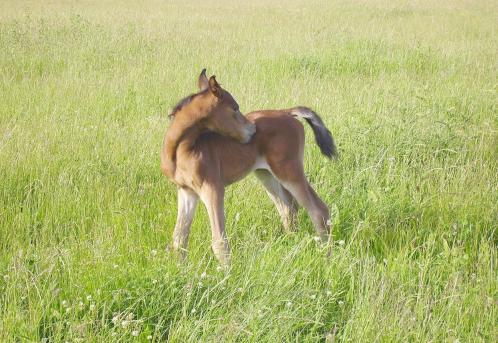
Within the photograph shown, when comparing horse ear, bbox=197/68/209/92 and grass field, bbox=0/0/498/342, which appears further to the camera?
horse ear, bbox=197/68/209/92

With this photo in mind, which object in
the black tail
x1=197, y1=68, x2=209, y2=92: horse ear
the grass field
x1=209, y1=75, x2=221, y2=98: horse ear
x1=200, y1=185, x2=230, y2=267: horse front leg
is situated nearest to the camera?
the grass field

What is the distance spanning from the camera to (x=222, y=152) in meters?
3.76

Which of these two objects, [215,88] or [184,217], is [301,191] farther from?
[215,88]

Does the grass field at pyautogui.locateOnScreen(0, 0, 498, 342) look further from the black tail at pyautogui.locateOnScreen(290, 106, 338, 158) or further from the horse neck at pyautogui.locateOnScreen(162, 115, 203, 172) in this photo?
the horse neck at pyautogui.locateOnScreen(162, 115, 203, 172)

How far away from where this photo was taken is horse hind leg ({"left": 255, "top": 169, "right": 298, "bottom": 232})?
416 cm

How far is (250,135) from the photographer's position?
3.74 metres

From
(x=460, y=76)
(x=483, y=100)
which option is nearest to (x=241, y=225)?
(x=483, y=100)

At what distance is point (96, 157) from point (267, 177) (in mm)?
1744

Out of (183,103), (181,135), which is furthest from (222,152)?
(183,103)

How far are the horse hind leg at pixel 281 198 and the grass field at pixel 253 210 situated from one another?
0.12 metres

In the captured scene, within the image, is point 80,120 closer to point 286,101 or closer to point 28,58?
point 286,101

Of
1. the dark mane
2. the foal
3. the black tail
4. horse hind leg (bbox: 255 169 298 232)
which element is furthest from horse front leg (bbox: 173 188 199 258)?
the black tail

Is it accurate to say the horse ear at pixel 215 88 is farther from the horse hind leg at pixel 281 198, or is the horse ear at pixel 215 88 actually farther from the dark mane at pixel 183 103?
the horse hind leg at pixel 281 198

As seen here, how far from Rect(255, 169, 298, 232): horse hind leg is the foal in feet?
0.08
